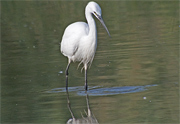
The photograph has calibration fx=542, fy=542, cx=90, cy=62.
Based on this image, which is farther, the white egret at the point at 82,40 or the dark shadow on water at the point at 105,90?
the white egret at the point at 82,40

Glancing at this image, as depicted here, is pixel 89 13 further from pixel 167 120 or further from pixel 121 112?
pixel 167 120

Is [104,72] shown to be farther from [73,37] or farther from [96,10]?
[96,10]

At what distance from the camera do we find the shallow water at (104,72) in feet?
23.5

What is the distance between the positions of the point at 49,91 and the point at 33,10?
33.5ft

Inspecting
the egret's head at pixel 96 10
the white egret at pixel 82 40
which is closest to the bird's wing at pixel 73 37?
the white egret at pixel 82 40

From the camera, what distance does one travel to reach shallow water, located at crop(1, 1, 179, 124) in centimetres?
716

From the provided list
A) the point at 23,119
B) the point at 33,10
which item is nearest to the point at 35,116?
the point at 23,119

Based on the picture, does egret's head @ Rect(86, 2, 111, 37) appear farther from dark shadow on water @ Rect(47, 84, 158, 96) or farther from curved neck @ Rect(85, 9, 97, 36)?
dark shadow on water @ Rect(47, 84, 158, 96)

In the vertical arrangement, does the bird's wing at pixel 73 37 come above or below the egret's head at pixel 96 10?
below

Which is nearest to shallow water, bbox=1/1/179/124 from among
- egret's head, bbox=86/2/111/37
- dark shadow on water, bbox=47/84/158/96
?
dark shadow on water, bbox=47/84/158/96

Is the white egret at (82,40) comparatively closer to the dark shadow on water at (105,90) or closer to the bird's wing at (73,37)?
the bird's wing at (73,37)

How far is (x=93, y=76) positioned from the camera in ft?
30.9

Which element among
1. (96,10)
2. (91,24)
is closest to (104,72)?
(91,24)

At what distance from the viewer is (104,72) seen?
952 centimetres
